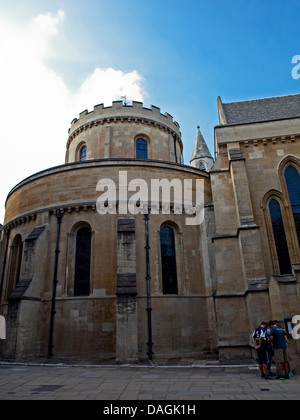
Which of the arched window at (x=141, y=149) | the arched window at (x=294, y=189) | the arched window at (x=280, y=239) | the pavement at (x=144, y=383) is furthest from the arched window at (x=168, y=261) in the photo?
the arched window at (x=141, y=149)

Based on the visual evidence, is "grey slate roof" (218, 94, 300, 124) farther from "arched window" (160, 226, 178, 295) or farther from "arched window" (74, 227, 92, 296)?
"arched window" (74, 227, 92, 296)

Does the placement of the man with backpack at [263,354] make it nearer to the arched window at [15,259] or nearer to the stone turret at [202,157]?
the arched window at [15,259]

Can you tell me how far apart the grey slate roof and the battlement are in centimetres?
522

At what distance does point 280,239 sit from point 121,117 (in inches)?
560

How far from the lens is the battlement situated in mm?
22422

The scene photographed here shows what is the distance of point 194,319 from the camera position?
14.6 m

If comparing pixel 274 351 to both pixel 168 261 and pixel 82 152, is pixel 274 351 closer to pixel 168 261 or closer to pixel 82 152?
pixel 168 261

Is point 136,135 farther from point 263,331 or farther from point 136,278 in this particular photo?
point 263,331

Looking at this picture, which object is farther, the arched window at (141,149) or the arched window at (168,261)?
the arched window at (141,149)

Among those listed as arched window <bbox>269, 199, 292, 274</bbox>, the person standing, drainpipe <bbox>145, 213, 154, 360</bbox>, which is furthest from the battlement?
the person standing

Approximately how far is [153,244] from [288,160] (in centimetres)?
780

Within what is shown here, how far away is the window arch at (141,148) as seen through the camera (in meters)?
A: 22.2

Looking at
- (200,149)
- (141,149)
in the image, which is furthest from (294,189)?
(200,149)
